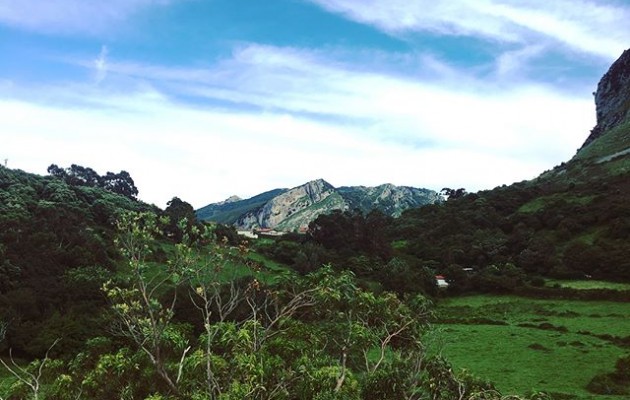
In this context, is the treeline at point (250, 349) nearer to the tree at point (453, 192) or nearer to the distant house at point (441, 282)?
the distant house at point (441, 282)

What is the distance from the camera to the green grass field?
3866 cm

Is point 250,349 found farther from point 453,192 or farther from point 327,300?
point 453,192

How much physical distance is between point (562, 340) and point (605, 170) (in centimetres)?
10992

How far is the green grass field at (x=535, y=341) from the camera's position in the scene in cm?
3866

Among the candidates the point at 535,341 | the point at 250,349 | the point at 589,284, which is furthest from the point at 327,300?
the point at 589,284

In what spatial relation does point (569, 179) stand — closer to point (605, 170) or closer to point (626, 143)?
point (605, 170)

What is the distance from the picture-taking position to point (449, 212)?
434 ft

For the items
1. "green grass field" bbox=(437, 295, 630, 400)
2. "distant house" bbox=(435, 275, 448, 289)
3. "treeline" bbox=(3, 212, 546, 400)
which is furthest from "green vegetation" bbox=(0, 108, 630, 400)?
"distant house" bbox=(435, 275, 448, 289)

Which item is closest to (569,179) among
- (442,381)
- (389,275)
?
(389,275)

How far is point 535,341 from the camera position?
49250 millimetres

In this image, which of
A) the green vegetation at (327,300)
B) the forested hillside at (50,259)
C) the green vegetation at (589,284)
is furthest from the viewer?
the green vegetation at (589,284)

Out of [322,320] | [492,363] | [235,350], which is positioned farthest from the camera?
[492,363]

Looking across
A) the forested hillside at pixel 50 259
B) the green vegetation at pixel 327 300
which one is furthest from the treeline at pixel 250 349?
the forested hillside at pixel 50 259

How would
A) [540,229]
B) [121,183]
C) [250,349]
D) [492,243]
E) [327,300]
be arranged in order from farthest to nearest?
1. [121,183]
2. [540,229]
3. [492,243]
4. [327,300]
5. [250,349]
